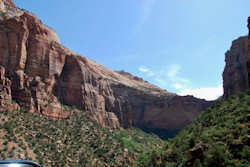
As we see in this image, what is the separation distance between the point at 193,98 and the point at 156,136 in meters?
23.3

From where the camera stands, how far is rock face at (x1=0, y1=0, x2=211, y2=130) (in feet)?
144

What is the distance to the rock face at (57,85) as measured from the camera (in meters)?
43.9

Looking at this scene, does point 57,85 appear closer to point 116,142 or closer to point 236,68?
point 116,142

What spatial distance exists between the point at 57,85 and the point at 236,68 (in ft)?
165

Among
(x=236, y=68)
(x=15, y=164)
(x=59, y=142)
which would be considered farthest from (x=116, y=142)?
(x=15, y=164)

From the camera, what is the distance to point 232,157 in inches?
648

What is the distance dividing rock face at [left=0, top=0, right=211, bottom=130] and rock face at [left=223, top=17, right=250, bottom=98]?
23.9 meters

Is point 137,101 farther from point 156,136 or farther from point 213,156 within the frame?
point 213,156

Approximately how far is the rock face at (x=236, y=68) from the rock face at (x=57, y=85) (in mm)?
23869

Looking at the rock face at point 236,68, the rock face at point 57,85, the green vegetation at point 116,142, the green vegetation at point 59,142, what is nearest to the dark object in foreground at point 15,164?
the green vegetation at point 116,142

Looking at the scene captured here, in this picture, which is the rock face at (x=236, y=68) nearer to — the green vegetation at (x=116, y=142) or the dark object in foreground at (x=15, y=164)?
the green vegetation at (x=116, y=142)

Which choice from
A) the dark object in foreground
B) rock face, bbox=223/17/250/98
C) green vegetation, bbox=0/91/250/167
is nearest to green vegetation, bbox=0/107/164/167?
green vegetation, bbox=0/91/250/167

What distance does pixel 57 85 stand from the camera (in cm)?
5322

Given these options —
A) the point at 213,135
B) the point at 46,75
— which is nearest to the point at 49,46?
the point at 46,75
